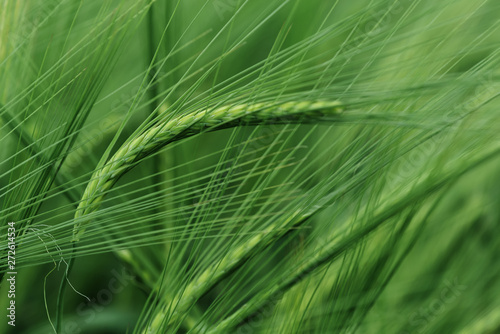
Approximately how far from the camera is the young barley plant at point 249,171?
1.29 ft

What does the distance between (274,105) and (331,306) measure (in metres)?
0.19

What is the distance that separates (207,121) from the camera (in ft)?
1.23

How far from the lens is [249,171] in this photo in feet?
1.58

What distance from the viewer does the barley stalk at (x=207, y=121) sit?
14.6 inches

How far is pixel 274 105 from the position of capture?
0.38 meters

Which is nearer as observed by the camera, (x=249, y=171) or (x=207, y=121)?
(x=207, y=121)

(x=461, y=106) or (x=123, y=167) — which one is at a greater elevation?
(x=123, y=167)

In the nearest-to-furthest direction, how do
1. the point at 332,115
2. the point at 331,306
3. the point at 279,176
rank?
1. the point at 332,115
2. the point at 331,306
3. the point at 279,176

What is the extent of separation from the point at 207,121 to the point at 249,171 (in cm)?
12

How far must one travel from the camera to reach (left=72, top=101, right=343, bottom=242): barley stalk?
0.37m

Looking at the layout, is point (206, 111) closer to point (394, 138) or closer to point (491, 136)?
point (394, 138)

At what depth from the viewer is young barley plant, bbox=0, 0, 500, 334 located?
15.5 inches

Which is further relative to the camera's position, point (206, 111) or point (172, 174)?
point (172, 174)

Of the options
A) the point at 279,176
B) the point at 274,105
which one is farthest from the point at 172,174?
the point at 274,105
